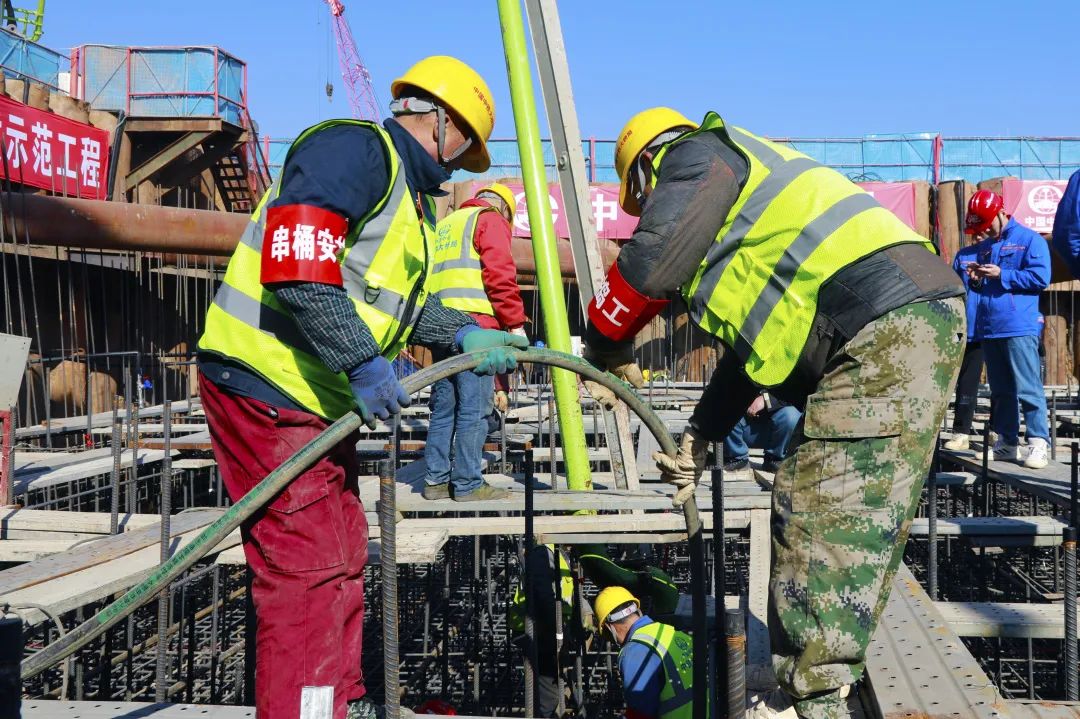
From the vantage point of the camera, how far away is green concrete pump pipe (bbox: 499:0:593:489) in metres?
4.57

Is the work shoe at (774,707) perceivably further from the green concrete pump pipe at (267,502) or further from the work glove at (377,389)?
the work glove at (377,389)

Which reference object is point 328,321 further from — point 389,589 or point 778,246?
→ point 778,246

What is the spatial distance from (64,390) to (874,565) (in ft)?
41.9

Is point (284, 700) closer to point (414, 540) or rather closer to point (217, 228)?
point (414, 540)

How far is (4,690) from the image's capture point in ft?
4.61

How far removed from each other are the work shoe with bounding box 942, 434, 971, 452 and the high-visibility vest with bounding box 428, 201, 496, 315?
3.73 meters

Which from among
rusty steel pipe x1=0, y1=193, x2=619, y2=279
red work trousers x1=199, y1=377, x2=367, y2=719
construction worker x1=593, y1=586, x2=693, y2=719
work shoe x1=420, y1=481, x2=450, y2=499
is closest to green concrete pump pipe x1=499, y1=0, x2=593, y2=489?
work shoe x1=420, y1=481, x2=450, y2=499

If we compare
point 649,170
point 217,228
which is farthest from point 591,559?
point 217,228

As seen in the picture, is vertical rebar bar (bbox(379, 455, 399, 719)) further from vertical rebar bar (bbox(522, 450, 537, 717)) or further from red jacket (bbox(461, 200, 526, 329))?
red jacket (bbox(461, 200, 526, 329))

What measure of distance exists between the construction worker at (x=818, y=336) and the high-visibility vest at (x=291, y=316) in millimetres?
655

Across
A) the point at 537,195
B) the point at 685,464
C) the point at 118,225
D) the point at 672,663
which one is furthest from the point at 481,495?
the point at 118,225

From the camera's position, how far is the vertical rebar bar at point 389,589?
7.41 feet

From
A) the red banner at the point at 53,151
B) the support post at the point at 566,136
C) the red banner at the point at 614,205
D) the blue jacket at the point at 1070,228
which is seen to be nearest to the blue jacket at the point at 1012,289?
the blue jacket at the point at 1070,228

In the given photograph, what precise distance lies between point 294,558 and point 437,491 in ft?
8.45
